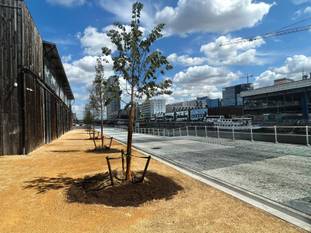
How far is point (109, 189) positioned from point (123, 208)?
112 cm

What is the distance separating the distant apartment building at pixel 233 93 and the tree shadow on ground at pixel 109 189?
12335 cm

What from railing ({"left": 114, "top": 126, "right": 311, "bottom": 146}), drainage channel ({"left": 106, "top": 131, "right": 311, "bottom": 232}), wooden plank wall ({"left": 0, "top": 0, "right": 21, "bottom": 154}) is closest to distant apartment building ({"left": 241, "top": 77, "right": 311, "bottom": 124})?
railing ({"left": 114, "top": 126, "right": 311, "bottom": 146})

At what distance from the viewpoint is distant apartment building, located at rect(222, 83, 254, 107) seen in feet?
421

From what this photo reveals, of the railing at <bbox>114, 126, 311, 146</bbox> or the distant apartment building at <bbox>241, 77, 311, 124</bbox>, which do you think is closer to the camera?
the railing at <bbox>114, 126, 311, 146</bbox>

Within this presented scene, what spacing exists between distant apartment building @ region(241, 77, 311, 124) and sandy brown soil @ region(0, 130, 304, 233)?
54.2 metres

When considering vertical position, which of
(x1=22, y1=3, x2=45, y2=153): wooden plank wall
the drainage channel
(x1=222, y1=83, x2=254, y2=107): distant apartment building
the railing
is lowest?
the drainage channel

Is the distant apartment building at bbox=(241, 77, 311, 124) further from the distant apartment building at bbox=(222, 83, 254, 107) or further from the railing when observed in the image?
the distant apartment building at bbox=(222, 83, 254, 107)

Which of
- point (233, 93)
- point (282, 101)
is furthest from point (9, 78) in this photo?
point (233, 93)

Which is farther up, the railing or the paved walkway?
the railing

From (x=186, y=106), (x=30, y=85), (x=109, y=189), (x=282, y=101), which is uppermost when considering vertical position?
(x=186, y=106)

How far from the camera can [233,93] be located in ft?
445

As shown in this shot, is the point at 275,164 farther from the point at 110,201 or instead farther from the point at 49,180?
the point at 49,180

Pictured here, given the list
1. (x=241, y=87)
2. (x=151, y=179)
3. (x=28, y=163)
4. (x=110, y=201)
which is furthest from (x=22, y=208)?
(x=241, y=87)

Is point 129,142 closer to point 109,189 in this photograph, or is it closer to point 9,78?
point 109,189
